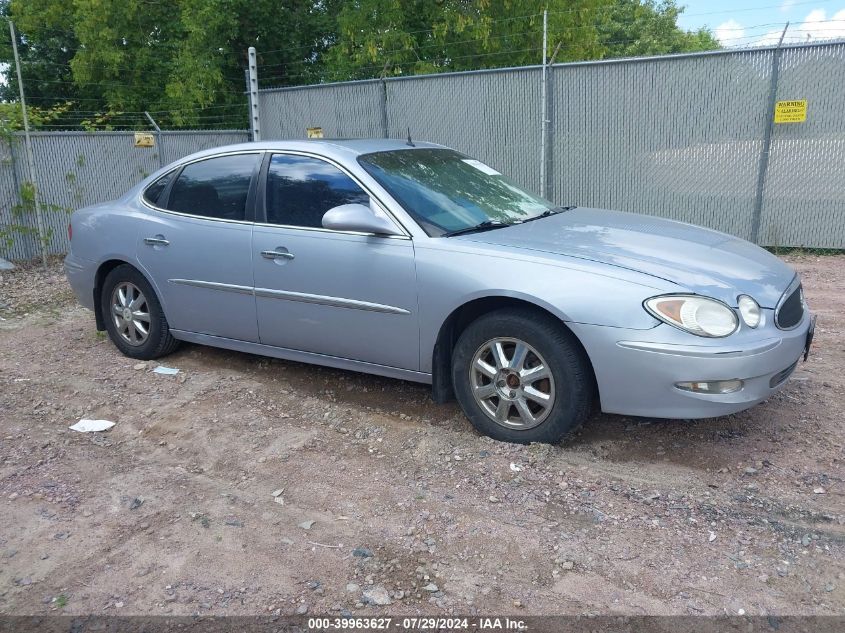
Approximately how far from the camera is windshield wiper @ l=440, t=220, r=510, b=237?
172 inches

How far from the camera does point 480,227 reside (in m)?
4.50

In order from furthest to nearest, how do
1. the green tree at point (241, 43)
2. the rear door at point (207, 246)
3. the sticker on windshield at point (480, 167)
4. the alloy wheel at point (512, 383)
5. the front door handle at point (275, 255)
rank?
1. the green tree at point (241, 43)
2. the sticker on windshield at point (480, 167)
3. the rear door at point (207, 246)
4. the front door handle at point (275, 255)
5. the alloy wheel at point (512, 383)

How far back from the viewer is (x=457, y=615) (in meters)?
2.76

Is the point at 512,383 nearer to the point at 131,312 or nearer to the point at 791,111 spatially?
the point at 131,312

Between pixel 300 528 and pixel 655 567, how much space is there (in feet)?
5.01

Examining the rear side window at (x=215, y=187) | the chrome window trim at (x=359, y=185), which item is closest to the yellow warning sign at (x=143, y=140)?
the rear side window at (x=215, y=187)

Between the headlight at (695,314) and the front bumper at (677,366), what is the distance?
4cm

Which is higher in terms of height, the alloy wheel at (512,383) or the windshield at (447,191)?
the windshield at (447,191)

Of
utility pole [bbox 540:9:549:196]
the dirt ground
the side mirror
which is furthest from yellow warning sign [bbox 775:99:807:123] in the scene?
the side mirror

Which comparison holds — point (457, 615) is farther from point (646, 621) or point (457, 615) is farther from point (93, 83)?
point (93, 83)

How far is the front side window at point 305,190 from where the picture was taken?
4691mm

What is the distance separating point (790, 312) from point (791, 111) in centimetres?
631

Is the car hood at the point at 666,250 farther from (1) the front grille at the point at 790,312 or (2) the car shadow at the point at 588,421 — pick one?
(2) the car shadow at the point at 588,421

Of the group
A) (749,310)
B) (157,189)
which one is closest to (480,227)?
(749,310)
